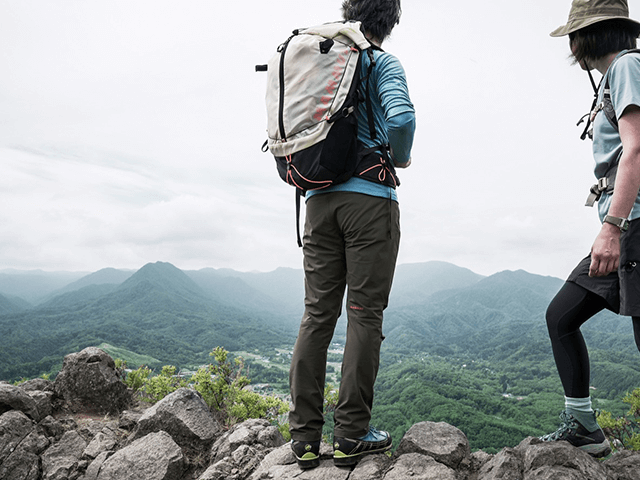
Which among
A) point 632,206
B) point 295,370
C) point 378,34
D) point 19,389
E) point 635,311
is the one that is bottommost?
point 19,389

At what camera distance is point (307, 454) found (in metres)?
2.74

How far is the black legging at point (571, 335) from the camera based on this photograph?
2346mm

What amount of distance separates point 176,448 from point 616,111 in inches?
159

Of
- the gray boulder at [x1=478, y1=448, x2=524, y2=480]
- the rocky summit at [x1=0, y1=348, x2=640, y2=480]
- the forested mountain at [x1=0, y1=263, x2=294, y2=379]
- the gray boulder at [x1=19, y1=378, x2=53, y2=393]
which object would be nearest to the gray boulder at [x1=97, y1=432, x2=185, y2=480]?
the rocky summit at [x1=0, y1=348, x2=640, y2=480]

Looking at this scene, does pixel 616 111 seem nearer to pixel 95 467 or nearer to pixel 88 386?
pixel 95 467

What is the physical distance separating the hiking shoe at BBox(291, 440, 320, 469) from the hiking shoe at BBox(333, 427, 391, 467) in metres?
0.14

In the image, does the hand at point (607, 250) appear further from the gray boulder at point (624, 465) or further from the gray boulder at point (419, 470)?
the gray boulder at point (419, 470)

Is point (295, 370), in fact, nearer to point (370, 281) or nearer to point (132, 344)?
point (370, 281)

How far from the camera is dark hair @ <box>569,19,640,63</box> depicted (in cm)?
218

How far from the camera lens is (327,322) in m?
2.73

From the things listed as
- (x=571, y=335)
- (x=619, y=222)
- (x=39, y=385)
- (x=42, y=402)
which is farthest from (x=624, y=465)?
(x=39, y=385)

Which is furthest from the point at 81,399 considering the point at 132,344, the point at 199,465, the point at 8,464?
the point at 132,344

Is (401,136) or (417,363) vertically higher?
(401,136)

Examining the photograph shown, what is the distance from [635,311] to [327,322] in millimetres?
1682
